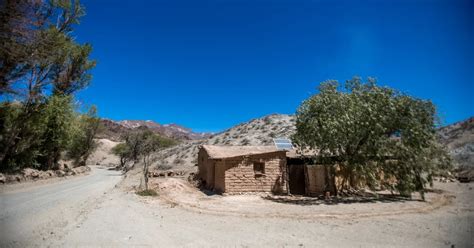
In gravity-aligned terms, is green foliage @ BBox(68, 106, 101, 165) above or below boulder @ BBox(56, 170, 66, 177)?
above

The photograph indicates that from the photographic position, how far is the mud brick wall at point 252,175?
1869 cm

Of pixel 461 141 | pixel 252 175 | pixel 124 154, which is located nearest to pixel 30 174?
pixel 252 175

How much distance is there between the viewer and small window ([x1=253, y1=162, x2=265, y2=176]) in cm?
1908

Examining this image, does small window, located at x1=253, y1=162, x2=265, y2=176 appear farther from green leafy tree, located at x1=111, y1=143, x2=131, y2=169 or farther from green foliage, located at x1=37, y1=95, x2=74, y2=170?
green leafy tree, located at x1=111, y1=143, x2=131, y2=169

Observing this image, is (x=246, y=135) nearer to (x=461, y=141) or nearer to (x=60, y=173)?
(x=60, y=173)

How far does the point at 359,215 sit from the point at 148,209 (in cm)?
892

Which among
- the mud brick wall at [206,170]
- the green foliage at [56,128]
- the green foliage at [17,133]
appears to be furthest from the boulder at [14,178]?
the mud brick wall at [206,170]

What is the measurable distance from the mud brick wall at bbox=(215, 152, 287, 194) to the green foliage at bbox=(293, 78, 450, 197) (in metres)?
2.76

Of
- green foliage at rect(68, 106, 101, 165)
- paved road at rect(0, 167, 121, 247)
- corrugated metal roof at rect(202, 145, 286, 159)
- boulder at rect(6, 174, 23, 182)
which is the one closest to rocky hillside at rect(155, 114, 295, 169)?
green foliage at rect(68, 106, 101, 165)

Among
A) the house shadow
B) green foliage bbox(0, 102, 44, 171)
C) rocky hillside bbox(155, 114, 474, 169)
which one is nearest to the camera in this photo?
the house shadow

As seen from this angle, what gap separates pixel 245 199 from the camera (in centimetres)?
1700

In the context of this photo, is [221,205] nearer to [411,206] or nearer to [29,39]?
[411,206]

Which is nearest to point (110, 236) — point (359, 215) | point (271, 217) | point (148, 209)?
point (148, 209)

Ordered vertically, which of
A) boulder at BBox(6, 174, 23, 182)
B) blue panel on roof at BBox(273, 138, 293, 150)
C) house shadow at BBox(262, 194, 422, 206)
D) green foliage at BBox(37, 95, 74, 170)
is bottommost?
house shadow at BBox(262, 194, 422, 206)
